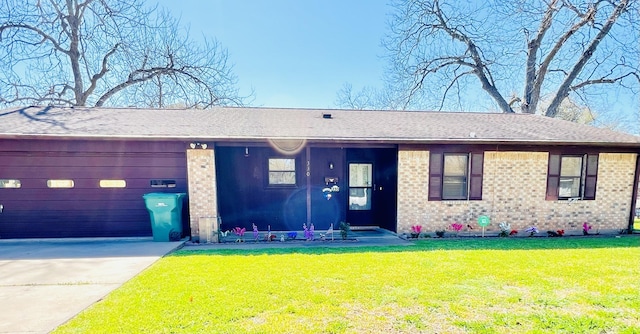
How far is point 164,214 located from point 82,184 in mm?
2087

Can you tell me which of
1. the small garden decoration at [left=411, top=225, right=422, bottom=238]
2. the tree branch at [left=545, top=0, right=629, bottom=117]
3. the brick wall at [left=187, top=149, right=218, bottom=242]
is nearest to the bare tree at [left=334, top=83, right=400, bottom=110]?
the tree branch at [left=545, top=0, right=629, bottom=117]

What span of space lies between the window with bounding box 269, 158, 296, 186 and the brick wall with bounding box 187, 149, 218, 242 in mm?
1580

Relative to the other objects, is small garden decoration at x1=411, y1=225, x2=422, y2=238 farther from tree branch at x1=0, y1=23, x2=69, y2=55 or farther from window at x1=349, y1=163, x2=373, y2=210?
tree branch at x1=0, y1=23, x2=69, y2=55

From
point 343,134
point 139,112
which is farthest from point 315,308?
point 139,112

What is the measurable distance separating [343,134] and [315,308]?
4.17 meters

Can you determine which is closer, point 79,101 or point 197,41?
point 197,41

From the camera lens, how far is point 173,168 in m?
6.01

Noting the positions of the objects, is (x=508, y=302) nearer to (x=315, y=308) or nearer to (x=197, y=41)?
(x=315, y=308)

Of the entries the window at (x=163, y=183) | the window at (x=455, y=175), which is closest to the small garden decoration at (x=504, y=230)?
the window at (x=455, y=175)

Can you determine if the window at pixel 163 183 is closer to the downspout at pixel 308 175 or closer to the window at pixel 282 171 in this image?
the window at pixel 282 171

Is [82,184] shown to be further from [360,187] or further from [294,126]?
[360,187]

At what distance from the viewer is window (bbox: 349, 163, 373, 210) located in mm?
7383

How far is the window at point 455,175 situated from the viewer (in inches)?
250

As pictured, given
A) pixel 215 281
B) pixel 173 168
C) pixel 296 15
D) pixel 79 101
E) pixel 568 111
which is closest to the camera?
pixel 215 281
